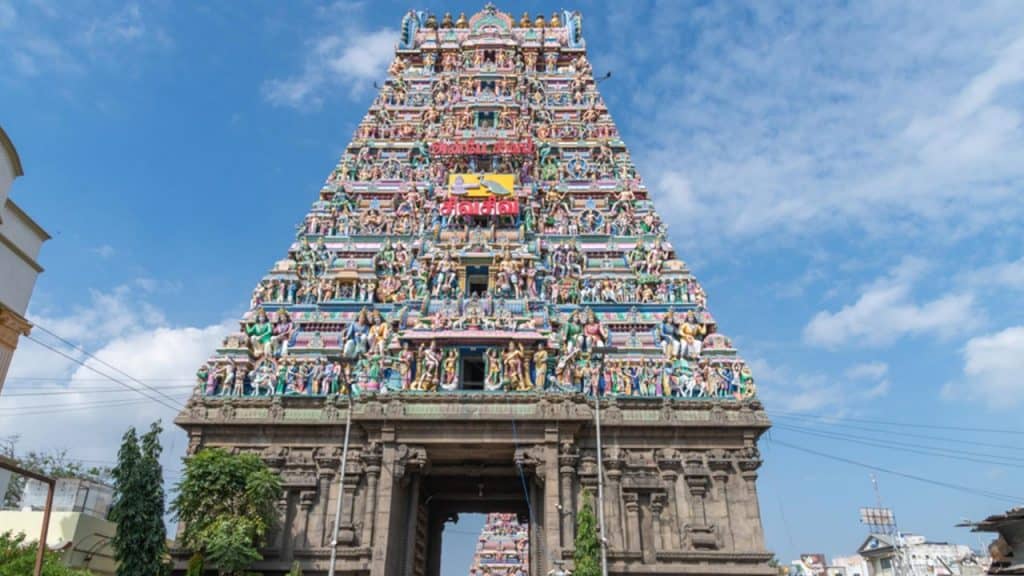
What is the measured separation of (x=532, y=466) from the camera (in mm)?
28891

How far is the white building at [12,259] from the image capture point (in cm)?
1327

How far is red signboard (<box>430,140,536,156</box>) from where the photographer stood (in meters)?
40.9

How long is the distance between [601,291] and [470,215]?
849cm

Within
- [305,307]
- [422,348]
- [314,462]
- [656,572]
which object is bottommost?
[656,572]

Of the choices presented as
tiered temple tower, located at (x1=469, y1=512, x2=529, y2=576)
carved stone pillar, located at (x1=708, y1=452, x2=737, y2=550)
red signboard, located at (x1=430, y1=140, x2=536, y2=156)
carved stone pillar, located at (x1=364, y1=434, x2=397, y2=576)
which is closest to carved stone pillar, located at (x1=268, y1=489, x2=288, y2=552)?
carved stone pillar, located at (x1=364, y1=434, x2=397, y2=576)

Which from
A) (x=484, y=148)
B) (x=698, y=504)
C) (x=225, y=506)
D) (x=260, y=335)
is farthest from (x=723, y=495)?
(x=484, y=148)

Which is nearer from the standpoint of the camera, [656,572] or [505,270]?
[656,572]

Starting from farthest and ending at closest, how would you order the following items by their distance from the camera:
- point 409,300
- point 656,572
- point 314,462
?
point 409,300 < point 314,462 < point 656,572

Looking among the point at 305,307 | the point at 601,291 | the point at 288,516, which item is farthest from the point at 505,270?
the point at 288,516

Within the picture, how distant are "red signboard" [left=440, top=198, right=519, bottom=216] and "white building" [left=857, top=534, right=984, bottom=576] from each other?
3683 centimetres

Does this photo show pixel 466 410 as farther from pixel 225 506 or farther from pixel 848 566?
pixel 848 566

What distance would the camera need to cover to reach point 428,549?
36.8 m

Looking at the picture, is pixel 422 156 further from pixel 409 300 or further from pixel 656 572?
pixel 656 572

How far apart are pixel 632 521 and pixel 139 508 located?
18.6 m
